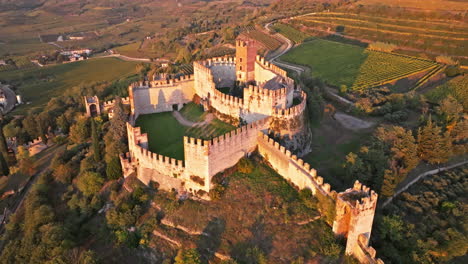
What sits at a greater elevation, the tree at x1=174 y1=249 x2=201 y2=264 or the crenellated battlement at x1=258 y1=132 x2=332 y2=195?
the crenellated battlement at x1=258 y1=132 x2=332 y2=195

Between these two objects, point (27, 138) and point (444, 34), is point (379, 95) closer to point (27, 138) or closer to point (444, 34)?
point (444, 34)

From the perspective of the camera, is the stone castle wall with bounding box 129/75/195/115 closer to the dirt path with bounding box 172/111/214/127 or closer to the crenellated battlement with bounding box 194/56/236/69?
the crenellated battlement with bounding box 194/56/236/69

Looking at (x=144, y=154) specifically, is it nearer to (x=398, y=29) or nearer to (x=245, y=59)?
(x=245, y=59)

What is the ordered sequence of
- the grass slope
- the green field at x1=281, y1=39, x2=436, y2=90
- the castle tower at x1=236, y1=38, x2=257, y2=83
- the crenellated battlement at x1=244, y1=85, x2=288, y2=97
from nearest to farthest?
the grass slope < the crenellated battlement at x1=244, y1=85, x2=288, y2=97 < the castle tower at x1=236, y1=38, x2=257, y2=83 < the green field at x1=281, y1=39, x2=436, y2=90

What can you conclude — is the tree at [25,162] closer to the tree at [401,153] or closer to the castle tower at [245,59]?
the castle tower at [245,59]

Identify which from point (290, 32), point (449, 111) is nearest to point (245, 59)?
point (449, 111)

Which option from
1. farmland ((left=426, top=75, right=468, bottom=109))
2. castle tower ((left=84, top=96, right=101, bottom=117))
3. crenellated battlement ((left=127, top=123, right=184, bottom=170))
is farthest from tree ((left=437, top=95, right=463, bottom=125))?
castle tower ((left=84, top=96, right=101, bottom=117))

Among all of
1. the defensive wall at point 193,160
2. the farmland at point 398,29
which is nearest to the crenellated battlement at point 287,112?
the defensive wall at point 193,160
